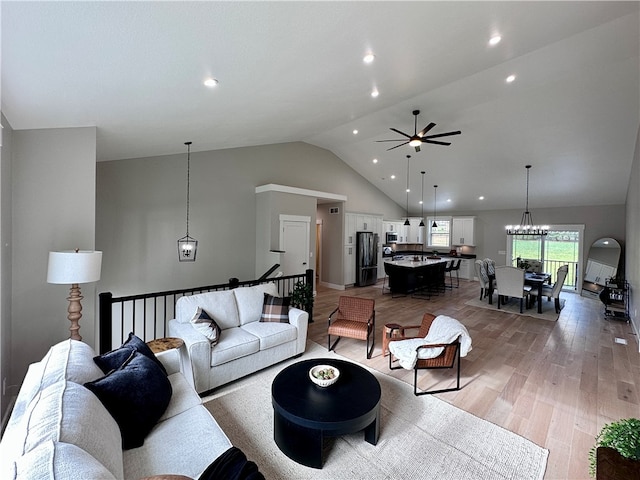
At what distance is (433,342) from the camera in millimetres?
3098

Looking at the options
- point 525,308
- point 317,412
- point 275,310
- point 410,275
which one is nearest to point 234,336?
point 275,310

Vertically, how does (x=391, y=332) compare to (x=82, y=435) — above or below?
below

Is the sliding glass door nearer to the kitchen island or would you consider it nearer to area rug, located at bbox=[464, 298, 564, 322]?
area rug, located at bbox=[464, 298, 564, 322]

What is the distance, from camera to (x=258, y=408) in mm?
2740

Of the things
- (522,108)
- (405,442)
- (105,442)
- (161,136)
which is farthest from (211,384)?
(522,108)

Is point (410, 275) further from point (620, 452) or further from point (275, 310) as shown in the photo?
point (620, 452)

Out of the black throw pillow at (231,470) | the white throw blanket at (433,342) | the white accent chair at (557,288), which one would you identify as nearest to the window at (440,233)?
the white accent chair at (557,288)

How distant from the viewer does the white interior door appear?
6.71 metres

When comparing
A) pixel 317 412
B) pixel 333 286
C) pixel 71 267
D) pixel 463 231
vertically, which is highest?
pixel 463 231

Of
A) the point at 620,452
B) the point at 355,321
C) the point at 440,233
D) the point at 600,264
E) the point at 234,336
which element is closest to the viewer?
the point at 620,452

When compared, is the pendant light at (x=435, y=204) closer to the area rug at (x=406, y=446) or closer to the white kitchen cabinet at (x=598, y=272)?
the white kitchen cabinet at (x=598, y=272)

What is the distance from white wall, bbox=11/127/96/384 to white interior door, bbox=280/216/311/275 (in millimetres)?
3982

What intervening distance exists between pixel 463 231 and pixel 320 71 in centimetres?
922

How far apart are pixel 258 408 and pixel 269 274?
3606 millimetres
